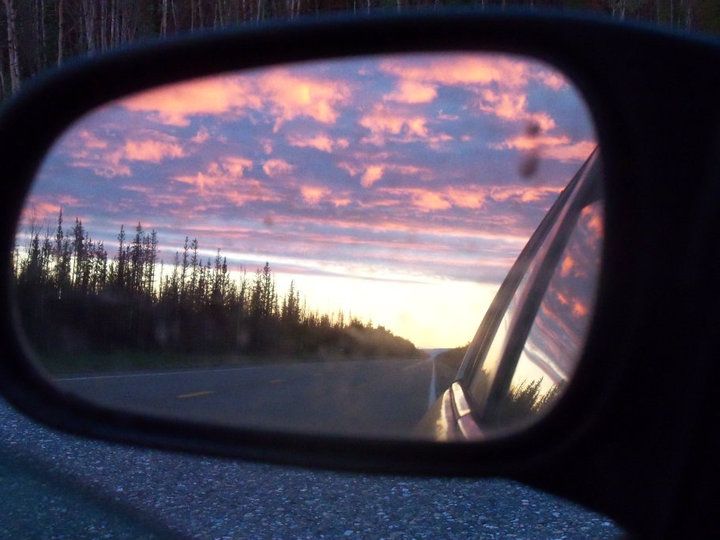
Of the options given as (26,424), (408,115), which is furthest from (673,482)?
(26,424)

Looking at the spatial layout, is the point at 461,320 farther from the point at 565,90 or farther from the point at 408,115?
the point at 565,90

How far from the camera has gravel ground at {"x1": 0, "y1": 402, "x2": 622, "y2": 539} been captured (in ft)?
14.5

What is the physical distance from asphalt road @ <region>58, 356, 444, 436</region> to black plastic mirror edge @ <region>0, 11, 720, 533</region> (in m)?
0.06

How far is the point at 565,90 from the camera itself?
1.50m

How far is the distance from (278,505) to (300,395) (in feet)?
10.6

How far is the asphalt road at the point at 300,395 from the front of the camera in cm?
173

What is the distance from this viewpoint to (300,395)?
188cm

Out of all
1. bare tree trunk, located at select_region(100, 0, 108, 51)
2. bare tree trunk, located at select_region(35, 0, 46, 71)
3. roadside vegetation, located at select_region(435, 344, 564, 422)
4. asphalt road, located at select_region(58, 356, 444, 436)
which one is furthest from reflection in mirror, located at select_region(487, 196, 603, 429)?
bare tree trunk, located at select_region(35, 0, 46, 71)

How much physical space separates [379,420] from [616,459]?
0.45 m

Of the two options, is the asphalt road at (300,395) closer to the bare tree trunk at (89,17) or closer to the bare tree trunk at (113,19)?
the bare tree trunk at (89,17)

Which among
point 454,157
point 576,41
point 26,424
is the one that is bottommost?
point 26,424

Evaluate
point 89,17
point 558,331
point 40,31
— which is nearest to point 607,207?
point 558,331

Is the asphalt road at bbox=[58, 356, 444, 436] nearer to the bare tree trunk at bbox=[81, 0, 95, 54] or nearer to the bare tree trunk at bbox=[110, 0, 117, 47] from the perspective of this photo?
the bare tree trunk at bbox=[81, 0, 95, 54]

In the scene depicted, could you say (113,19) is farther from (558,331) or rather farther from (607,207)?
(607,207)
